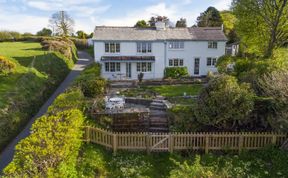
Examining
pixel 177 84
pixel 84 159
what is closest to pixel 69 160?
pixel 84 159

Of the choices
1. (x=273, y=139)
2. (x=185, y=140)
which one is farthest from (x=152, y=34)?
(x=273, y=139)

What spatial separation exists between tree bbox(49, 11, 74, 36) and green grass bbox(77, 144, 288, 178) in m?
62.2

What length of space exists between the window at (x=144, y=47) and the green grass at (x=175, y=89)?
6.41m

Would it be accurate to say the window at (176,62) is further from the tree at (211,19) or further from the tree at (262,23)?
the tree at (211,19)

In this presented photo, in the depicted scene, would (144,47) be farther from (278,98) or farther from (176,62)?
(278,98)

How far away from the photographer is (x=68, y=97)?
16312 mm

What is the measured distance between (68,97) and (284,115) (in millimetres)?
13253

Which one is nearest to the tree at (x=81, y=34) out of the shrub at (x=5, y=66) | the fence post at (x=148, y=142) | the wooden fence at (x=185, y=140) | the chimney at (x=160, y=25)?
the chimney at (x=160, y=25)

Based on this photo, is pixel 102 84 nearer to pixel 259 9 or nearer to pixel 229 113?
pixel 229 113

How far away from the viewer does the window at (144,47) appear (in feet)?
99.8

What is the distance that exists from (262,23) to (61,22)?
5572 centimetres

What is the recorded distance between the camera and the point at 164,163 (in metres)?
13.3

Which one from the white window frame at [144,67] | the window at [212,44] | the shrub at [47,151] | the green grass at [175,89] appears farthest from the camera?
the window at [212,44]

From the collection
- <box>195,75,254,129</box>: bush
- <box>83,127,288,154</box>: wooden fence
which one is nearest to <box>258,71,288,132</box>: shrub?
<box>83,127,288,154</box>: wooden fence
